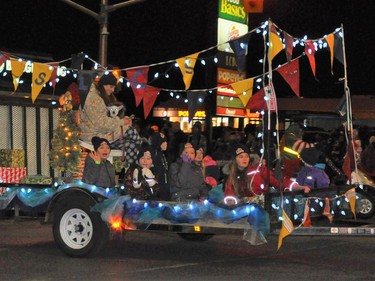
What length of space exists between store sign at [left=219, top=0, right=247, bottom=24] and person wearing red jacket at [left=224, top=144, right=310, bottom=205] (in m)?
22.4

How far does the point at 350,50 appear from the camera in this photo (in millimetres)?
57719

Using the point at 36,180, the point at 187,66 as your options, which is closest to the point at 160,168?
the point at 187,66

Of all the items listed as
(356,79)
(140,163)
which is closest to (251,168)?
(140,163)

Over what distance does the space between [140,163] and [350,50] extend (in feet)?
166

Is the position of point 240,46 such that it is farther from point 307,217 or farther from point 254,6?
point 254,6

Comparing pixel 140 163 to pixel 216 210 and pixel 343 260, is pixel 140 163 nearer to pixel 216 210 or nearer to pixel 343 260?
pixel 216 210

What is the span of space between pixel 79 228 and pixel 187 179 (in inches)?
58.0

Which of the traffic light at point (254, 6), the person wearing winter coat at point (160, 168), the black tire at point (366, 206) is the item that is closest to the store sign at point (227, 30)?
the traffic light at point (254, 6)

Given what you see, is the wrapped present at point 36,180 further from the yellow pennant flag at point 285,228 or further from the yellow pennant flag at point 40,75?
the yellow pennant flag at point 285,228

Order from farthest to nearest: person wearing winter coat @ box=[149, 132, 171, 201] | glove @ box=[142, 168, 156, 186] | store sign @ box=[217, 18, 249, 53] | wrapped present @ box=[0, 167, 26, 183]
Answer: store sign @ box=[217, 18, 249, 53] → wrapped present @ box=[0, 167, 26, 183] → person wearing winter coat @ box=[149, 132, 171, 201] → glove @ box=[142, 168, 156, 186]

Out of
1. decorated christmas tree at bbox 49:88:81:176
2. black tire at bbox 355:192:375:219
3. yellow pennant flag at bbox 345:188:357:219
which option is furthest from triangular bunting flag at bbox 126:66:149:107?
black tire at bbox 355:192:375:219

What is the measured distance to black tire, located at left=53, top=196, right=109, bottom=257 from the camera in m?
8.98

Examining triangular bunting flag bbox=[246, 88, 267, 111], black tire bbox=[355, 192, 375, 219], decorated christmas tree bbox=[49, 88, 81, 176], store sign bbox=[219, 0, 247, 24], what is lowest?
black tire bbox=[355, 192, 375, 219]

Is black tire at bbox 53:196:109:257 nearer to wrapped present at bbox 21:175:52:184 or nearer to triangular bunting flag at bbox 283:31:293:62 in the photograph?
wrapped present at bbox 21:175:52:184
